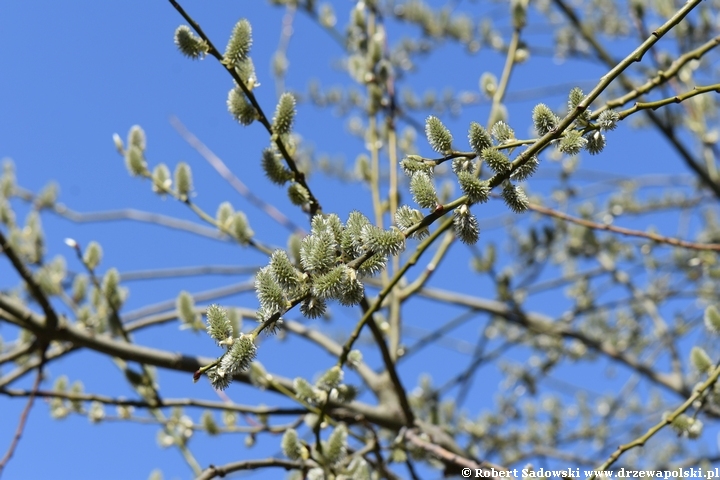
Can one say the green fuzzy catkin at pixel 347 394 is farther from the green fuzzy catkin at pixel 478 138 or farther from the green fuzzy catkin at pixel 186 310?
the green fuzzy catkin at pixel 478 138

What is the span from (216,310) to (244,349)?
0.43 feet

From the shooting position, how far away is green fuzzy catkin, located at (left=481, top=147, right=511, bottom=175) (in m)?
1.28

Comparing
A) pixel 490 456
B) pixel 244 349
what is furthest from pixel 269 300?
pixel 490 456

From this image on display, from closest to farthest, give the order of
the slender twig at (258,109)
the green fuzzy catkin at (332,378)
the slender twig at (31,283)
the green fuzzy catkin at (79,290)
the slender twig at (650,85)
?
the slender twig at (650,85)
the slender twig at (258,109)
the green fuzzy catkin at (332,378)
the slender twig at (31,283)
the green fuzzy catkin at (79,290)

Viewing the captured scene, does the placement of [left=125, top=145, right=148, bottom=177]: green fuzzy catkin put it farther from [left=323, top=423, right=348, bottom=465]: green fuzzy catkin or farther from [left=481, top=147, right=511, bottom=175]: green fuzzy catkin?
[left=481, top=147, right=511, bottom=175]: green fuzzy catkin

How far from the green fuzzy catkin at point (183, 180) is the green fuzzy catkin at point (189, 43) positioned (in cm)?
76

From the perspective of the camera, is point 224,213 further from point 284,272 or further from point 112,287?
point 284,272

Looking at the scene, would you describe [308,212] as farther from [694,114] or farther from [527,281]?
[694,114]

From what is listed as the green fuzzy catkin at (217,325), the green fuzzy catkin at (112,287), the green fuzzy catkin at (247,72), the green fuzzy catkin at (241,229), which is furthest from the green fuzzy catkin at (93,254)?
the green fuzzy catkin at (217,325)

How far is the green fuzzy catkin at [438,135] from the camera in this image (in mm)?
1350

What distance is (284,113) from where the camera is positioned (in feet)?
5.97

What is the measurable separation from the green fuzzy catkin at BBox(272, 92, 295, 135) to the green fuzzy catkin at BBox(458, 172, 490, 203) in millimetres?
676

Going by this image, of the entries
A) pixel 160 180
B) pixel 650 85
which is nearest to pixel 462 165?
pixel 650 85

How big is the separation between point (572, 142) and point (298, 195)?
0.81 m
